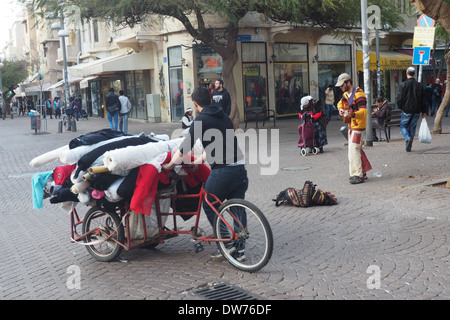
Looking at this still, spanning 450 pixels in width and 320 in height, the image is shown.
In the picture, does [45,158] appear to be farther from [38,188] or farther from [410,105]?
[410,105]

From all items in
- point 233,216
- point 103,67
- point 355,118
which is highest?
point 103,67

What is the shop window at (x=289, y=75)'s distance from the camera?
29047 mm

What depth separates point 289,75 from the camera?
2967cm

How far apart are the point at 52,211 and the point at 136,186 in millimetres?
4135

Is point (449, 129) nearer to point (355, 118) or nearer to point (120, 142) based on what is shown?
point (355, 118)

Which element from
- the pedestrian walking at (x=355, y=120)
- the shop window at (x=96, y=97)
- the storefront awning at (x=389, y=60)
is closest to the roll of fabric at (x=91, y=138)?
the pedestrian walking at (x=355, y=120)

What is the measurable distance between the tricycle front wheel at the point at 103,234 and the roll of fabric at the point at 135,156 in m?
0.71

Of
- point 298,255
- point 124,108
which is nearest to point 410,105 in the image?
point 298,255

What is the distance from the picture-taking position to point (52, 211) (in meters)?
9.23

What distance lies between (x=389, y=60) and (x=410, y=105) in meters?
21.7

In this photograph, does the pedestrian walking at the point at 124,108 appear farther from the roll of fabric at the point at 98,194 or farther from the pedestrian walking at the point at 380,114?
the roll of fabric at the point at 98,194
